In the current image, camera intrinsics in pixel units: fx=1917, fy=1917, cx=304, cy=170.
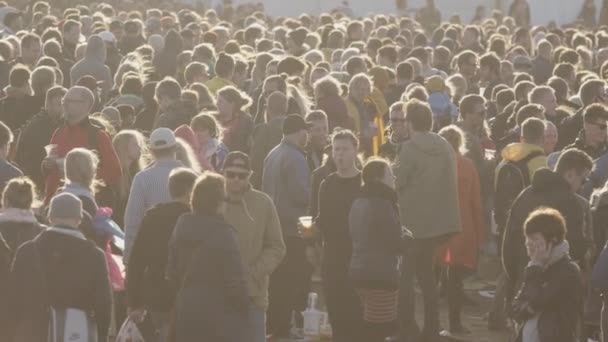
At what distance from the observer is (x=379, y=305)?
13109 millimetres

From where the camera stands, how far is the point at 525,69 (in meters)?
23.6

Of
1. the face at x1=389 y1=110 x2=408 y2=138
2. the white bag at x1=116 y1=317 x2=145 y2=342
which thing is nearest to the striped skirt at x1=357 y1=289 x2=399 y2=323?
the white bag at x1=116 y1=317 x2=145 y2=342

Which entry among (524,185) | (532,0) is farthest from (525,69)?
(532,0)

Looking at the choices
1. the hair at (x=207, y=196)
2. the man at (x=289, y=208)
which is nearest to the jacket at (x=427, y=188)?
the man at (x=289, y=208)

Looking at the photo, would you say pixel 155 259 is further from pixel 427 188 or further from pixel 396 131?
pixel 396 131

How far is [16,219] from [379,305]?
2686 millimetres

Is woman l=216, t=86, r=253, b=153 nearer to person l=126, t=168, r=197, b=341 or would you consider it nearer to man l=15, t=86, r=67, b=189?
man l=15, t=86, r=67, b=189

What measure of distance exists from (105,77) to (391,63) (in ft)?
11.4

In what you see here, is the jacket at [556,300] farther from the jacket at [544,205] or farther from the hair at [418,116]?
the hair at [418,116]

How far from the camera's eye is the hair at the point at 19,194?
11.8 metres

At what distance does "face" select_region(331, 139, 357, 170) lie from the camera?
13562mm

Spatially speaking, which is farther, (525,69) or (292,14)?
(292,14)

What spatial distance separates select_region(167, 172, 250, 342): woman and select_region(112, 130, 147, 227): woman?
3712 millimetres

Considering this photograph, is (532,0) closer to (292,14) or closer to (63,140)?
(292,14)
